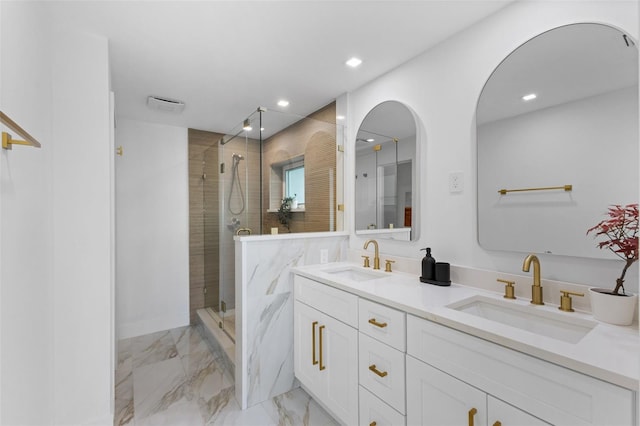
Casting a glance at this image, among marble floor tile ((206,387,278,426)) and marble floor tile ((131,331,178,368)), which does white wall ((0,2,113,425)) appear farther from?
marble floor tile ((131,331,178,368))

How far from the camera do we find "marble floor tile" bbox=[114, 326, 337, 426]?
1837mm

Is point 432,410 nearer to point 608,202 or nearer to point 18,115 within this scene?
point 608,202

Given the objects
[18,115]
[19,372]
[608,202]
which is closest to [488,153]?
[608,202]

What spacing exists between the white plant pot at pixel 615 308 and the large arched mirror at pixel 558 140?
19cm

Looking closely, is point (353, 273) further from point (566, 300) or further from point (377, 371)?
point (566, 300)

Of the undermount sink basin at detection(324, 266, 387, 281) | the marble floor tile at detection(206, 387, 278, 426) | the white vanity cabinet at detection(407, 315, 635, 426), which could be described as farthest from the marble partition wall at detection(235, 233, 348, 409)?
the white vanity cabinet at detection(407, 315, 635, 426)

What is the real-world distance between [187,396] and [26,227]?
5.16 feet

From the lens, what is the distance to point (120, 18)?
60.8 inches

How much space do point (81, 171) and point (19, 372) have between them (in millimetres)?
1064

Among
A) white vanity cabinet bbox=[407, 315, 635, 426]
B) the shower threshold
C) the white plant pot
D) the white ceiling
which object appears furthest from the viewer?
the shower threshold

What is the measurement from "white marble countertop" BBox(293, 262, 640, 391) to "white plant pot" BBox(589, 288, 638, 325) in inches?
1.0

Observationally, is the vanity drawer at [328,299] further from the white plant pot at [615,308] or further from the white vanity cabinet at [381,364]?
the white plant pot at [615,308]

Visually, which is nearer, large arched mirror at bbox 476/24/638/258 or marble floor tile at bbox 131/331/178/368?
large arched mirror at bbox 476/24/638/258

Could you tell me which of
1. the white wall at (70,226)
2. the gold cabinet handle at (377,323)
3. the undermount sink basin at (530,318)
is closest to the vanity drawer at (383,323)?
the gold cabinet handle at (377,323)
